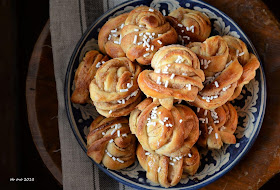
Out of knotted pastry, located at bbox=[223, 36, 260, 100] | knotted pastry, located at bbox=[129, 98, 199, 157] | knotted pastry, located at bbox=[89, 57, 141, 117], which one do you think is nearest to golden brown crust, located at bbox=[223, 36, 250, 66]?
knotted pastry, located at bbox=[223, 36, 260, 100]

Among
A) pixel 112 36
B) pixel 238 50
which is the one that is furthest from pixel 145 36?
pixel 238 50

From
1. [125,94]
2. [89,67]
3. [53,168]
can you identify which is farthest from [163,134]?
[53,168]

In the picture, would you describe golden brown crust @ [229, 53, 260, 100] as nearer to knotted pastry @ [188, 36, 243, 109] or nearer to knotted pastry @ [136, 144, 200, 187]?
knotted pastry @ [188, 36, 243, 109]

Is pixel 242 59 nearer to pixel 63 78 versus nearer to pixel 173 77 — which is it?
pixel 173 77

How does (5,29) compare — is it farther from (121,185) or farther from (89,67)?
(121,185)

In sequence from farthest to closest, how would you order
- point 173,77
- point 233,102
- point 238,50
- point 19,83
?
1. point 19,83
2. point 233,102
3. point 238,50
4. point 173,77

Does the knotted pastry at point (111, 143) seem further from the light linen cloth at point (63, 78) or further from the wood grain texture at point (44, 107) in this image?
the wood grain texture at point (44, 107)
